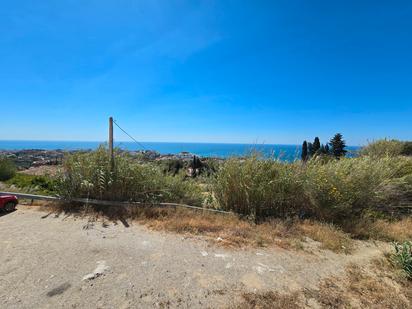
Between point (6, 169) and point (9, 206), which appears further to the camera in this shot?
point (6, 169)

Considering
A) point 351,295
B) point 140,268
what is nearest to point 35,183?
point 140,268

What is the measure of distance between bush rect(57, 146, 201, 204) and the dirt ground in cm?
117

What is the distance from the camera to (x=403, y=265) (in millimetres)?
2943

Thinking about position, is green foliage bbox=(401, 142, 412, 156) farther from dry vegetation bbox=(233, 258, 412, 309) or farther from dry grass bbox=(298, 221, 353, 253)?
dry vegetation bbox=(233, 258, 412, 309)

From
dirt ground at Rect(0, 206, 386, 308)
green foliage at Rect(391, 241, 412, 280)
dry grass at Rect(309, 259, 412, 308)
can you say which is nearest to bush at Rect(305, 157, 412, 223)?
dirt ground at Rect(0, 206, 386, 308)

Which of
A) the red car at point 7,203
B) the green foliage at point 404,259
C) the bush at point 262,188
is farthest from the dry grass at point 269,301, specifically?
the red car at point 7,203

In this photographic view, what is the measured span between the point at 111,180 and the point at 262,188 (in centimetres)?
332

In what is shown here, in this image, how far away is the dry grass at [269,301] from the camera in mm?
2240

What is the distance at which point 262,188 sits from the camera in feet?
16.0

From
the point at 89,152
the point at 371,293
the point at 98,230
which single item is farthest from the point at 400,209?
the point at 89,152

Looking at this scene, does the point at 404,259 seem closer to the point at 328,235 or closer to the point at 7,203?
the point at 328,235

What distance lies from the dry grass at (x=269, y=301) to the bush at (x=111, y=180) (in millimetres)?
3305

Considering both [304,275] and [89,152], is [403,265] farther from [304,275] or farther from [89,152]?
[89,152]

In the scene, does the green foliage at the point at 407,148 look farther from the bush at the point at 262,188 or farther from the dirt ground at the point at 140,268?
the dirt ground at the point at 140,268
